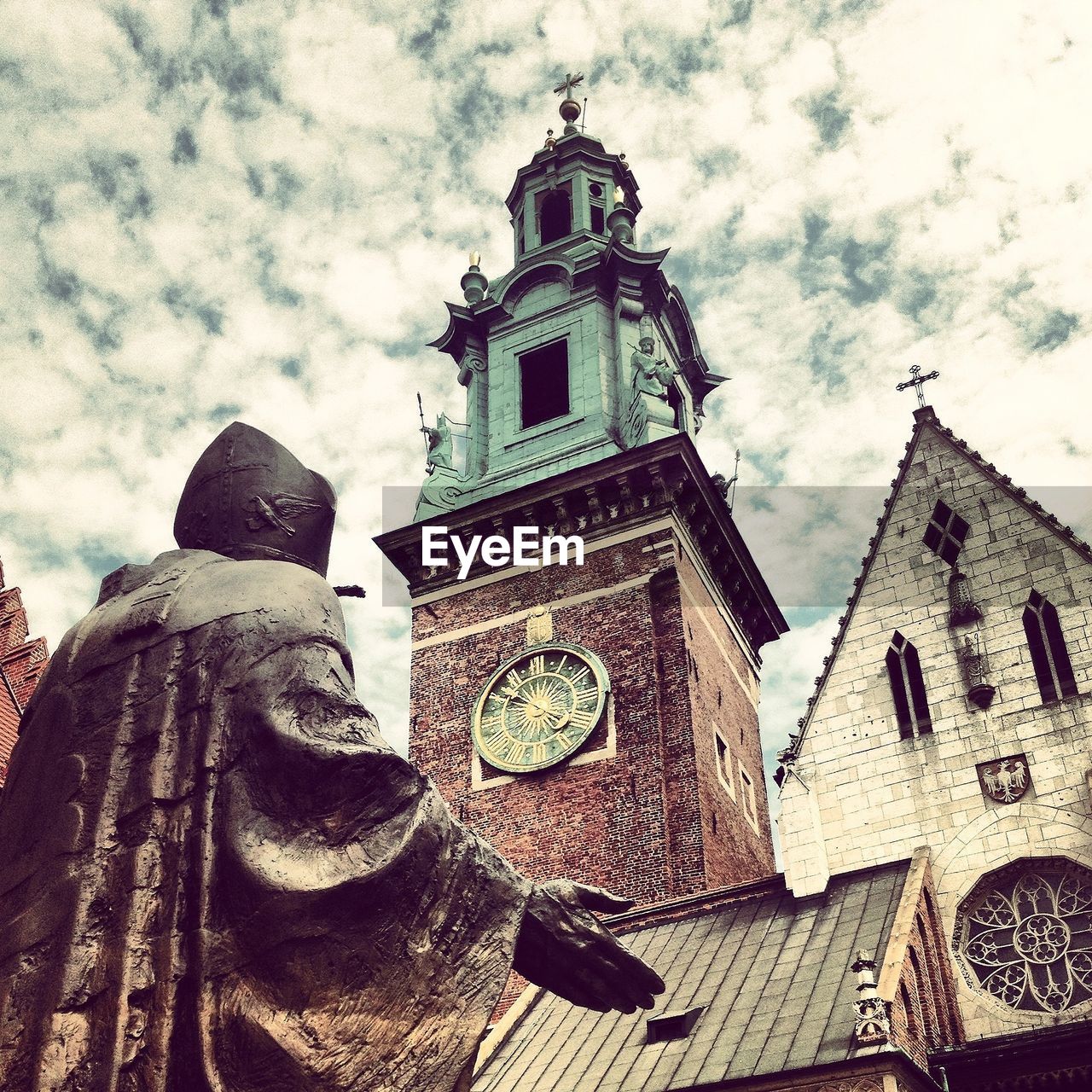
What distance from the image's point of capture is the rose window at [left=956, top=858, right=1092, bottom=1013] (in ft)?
55.3

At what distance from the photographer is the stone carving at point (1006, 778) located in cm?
1877

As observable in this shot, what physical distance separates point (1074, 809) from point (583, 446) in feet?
46.1

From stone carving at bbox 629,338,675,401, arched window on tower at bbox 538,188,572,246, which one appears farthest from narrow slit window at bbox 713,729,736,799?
arched window on tower at bbox 538,188,572,246

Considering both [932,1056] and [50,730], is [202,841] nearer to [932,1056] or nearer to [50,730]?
[50,730]

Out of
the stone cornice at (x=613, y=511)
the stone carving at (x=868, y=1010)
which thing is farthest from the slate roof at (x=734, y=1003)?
the stone cornice at (x=613, y=511)

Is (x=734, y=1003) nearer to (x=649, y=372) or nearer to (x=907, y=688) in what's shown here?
(x=907, y=688)

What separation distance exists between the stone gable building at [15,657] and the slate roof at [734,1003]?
8.62 meters

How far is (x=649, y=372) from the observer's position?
30.4 meters

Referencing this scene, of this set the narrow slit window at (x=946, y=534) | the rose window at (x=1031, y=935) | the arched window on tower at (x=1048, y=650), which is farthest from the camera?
the narrow slit window at (x=946, y=534)

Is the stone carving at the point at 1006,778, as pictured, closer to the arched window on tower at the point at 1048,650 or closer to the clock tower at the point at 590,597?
the arched window on tower at the point at 1048,650

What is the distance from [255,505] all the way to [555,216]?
108 feet

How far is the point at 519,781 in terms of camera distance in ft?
84.0

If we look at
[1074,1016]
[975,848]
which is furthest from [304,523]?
[975,848]
